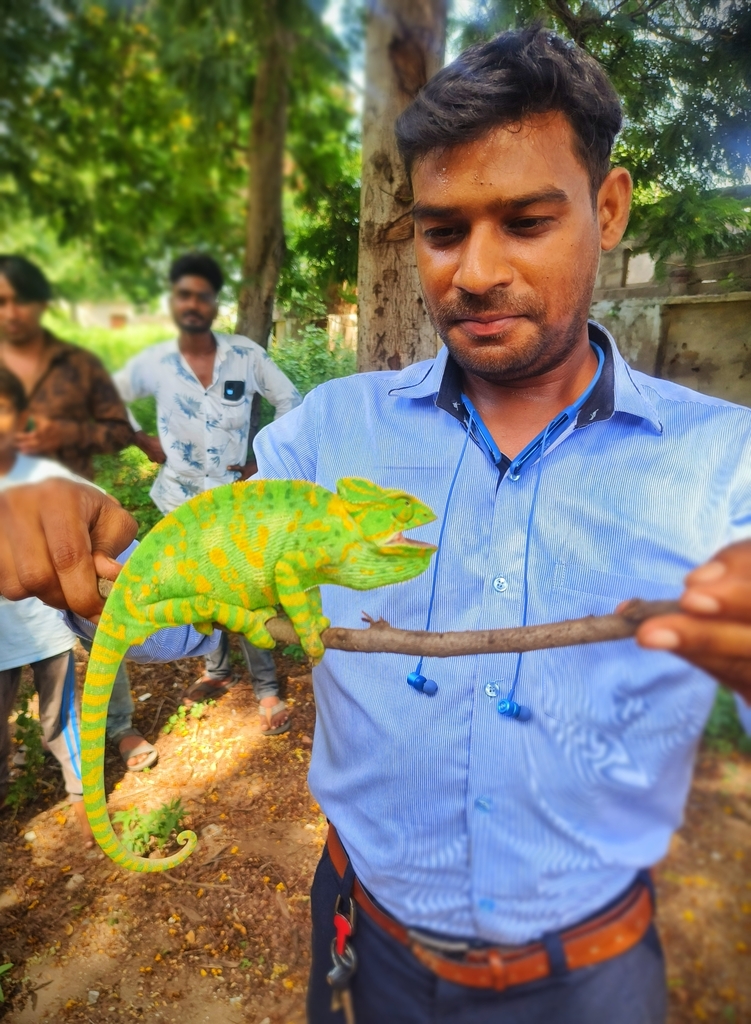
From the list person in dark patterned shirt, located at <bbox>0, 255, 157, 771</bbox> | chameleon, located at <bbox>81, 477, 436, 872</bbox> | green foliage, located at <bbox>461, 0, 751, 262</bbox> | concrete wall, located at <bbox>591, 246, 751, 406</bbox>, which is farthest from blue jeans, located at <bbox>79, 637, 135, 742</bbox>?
→ green foliage, located at <bbox>461, 0, 751, 262</bbox>

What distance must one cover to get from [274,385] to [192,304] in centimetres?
19

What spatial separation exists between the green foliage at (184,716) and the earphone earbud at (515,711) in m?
0.58

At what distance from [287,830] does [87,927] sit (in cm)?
30

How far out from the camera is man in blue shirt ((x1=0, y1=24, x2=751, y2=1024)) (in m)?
0.56

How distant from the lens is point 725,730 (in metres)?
0.48

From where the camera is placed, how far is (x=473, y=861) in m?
0.65

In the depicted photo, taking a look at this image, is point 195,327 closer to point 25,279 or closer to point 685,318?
point 25,279

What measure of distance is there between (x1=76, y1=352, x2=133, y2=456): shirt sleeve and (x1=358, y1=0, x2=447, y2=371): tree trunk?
0.35 metres

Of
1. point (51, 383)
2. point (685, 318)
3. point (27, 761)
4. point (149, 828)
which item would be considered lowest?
point (27, 761)

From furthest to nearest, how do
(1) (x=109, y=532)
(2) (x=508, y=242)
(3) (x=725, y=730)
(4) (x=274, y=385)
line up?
(4) (x=274, y=385)
(1) (x=109, y=532)
(2) (x=508, y=242)
(3) (x=725, y=730)

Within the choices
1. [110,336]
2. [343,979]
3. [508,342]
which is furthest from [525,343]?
[343,979]

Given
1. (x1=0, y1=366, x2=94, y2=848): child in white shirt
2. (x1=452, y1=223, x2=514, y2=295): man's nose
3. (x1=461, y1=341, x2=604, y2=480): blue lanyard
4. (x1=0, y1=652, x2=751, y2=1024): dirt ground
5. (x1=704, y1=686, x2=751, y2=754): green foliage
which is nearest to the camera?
(x1=704, y1=686, x2=751, y2=754): green foliage

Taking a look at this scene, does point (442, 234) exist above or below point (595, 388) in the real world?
above

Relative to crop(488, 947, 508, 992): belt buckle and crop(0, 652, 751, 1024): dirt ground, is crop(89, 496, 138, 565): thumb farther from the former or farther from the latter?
crop(488, 947, 508, 992): belt buckle
